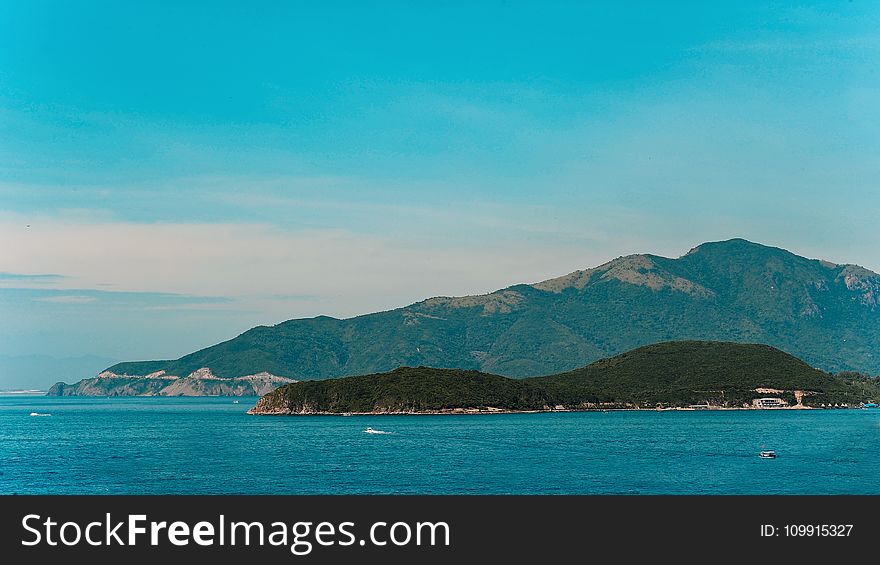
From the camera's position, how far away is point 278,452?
149 meters

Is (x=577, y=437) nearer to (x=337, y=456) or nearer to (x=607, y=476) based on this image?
(x=337, y=456)

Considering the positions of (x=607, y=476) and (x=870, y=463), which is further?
(x=870, y=463)

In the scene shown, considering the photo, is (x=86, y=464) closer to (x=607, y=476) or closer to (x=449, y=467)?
(x=449, y=467)
